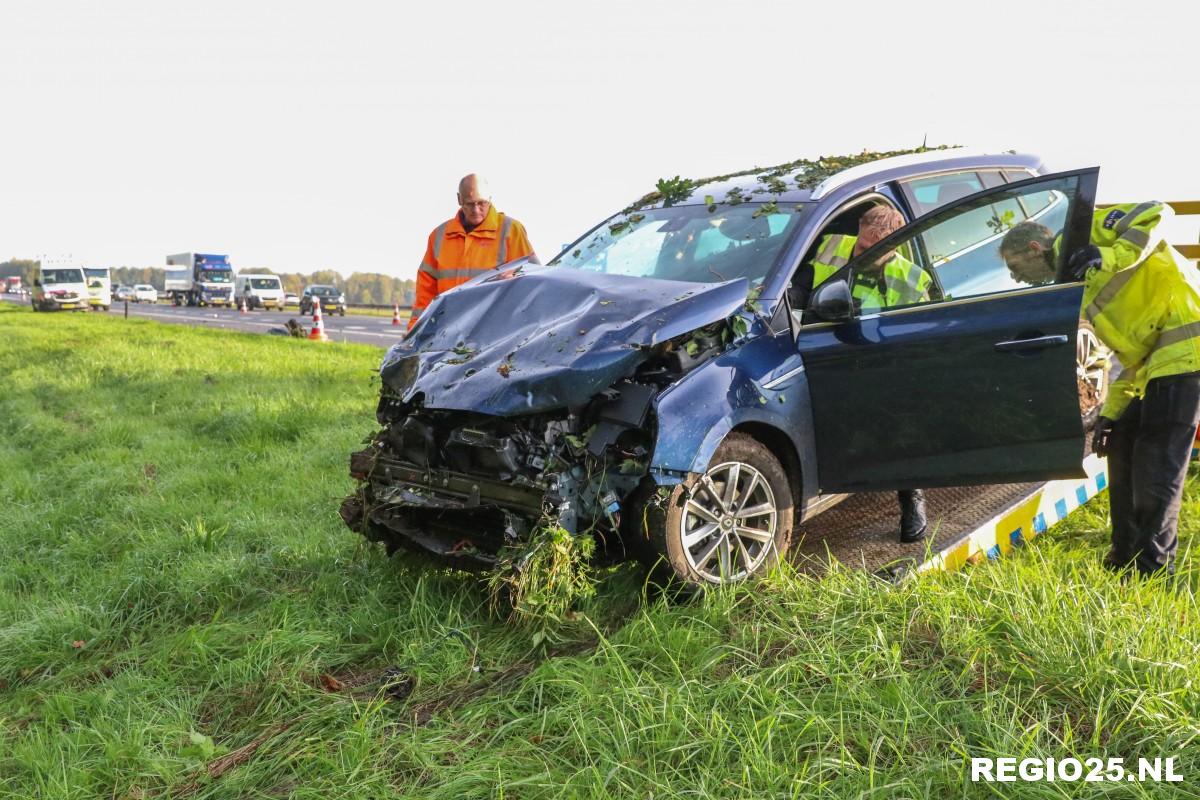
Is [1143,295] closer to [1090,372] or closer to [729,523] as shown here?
[1090,372]

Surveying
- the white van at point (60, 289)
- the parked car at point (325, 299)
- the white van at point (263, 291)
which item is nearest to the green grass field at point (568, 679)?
the parked car at point (325, 299)

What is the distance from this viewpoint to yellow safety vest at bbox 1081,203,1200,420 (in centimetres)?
368

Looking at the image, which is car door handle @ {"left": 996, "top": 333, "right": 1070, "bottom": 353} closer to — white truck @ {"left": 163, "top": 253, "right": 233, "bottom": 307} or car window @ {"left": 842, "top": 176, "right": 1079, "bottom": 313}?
car window @ {"left": 842, "top": 176, "right": 1079, "bottom": 313}

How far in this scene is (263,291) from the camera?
45.4m

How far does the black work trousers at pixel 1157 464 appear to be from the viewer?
374 cm

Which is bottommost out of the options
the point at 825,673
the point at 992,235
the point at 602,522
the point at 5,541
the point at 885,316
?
the point at 5,541

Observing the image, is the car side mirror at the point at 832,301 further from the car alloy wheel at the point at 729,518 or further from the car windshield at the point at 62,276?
the car windshield at the point at 62,276

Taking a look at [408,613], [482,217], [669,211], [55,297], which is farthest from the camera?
[55,297]

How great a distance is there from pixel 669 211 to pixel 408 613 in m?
2.47

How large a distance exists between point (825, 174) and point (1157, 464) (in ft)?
6.53

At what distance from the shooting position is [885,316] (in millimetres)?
3770

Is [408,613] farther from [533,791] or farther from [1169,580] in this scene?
[1169,580]

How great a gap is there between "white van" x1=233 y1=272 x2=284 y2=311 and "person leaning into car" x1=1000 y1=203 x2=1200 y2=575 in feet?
148

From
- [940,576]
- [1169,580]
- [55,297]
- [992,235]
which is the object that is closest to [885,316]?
[992,235]
